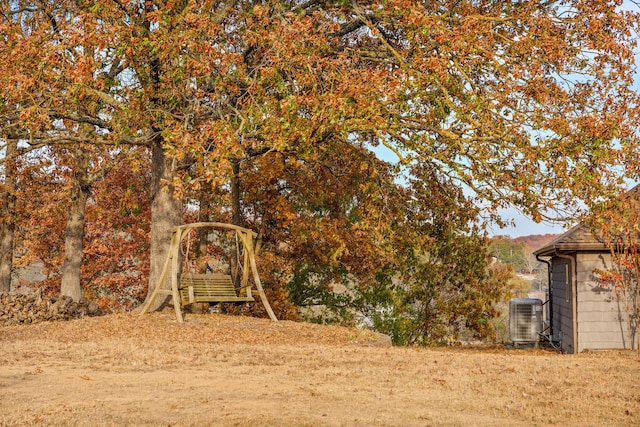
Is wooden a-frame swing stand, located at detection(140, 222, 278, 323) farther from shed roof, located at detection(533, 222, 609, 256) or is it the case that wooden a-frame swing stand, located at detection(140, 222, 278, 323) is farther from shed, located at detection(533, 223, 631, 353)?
shed, located at detection(533, 223, 631, 353)

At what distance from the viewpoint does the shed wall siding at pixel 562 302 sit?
17483 mm

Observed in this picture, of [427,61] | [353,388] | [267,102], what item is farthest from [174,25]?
[353,388]

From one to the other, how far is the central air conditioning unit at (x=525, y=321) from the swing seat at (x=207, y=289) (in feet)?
32.5

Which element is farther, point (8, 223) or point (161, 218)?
point (8, 223)

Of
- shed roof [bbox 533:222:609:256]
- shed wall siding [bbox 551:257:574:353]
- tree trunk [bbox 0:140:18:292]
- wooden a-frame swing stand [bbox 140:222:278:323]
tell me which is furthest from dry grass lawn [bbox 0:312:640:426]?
tree trunk [bbox 0:140:18:292]

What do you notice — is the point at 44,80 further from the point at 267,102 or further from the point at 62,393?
A: the point at 62,393

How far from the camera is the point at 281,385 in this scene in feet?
26.2

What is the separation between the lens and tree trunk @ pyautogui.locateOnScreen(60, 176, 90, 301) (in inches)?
859

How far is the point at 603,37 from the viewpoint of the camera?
1482 centimetres

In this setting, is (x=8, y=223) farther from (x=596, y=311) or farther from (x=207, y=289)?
(x=596, y=311)

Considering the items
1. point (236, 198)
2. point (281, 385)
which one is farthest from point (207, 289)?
point (281, 385)

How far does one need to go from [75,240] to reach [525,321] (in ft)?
47.0

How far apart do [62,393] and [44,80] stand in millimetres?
8779

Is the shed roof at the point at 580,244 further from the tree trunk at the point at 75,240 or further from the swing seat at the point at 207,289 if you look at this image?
the tree trunk at the point at 75,240
